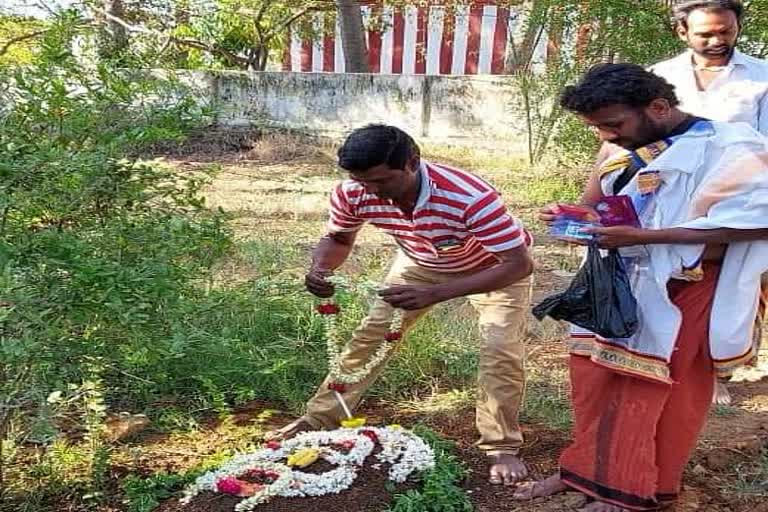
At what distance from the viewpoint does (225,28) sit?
Answer: 1341 centimetres

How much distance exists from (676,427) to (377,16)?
1268 cm

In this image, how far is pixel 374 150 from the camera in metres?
2.78

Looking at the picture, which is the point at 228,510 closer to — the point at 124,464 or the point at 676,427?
the point at 124,464

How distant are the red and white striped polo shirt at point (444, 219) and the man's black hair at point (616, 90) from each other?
20.8 inches

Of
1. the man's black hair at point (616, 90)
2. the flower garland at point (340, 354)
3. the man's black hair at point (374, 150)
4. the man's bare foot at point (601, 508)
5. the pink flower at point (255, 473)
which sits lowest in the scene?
the man's bare foot at point (601, 508)

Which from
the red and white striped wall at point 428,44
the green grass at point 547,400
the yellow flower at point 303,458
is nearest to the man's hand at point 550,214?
the yellow flower at point 303,458

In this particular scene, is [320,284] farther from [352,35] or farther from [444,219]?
[352,35]

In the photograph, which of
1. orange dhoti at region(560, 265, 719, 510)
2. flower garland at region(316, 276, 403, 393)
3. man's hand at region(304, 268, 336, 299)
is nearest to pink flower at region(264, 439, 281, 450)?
flower garland at region(316, 276, 403, 393)

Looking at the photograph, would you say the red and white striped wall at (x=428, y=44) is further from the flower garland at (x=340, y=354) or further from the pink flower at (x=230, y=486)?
the pink flower at (x=230, y=486)

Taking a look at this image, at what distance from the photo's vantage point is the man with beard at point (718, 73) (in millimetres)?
3357

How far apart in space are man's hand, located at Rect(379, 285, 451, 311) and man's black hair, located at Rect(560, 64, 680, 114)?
0.79 m

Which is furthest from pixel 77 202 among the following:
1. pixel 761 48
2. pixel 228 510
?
pixel 761 48

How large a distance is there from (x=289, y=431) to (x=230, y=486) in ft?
2.23

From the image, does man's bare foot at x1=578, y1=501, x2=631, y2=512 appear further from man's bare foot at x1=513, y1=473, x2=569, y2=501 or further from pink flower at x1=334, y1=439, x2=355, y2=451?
pink flower at x1=334, y1=439, x2=355, y2=451
